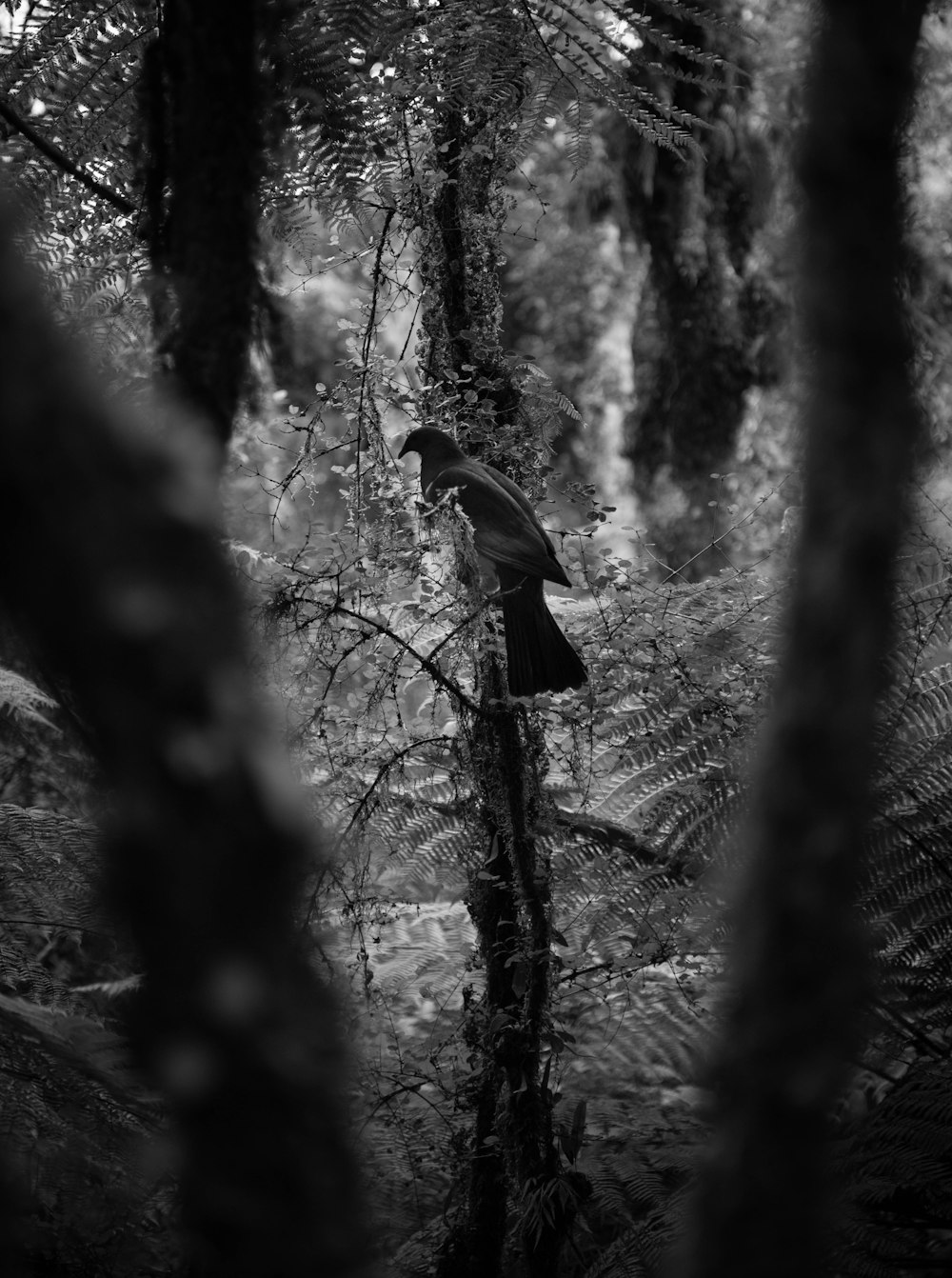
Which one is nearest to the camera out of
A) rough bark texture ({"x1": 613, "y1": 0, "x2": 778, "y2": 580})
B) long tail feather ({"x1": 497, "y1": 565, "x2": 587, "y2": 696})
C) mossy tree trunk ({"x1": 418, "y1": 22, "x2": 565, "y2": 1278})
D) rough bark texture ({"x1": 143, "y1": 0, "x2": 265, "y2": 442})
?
rough bark texture ({"x1": 143, "y1": 0, "x2": 265, "y2": 442})

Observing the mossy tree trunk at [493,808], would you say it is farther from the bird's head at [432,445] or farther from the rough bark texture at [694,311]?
the rough bark texture at [694,311]

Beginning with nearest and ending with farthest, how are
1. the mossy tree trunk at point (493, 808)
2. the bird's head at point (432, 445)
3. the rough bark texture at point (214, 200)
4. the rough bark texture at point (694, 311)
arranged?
the rough bark texture at point (214, 200) < the mossy tree trunk at point (493, 808) < the bird's head at point (432, 445) < the rough bark texture at point (694, 311)

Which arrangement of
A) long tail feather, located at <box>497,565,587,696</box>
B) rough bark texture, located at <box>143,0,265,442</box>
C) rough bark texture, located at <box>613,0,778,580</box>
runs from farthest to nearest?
rough bark texture, located at <box>613,0,778,580</box>
long tail feather, located at <box>497,565,587,696</box>
rough bark texture, located at <box>143,0,265,442</box>

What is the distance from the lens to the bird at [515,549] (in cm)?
250

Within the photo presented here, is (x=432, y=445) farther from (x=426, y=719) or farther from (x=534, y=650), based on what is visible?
(x=426, y=719)

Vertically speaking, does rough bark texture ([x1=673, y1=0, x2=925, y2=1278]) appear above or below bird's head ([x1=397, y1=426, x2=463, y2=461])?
below

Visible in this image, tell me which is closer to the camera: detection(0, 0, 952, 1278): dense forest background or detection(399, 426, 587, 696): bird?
detection(0, 0, 952, 1278): dense forest background

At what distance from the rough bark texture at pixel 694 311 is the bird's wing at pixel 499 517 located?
5116 millimetres

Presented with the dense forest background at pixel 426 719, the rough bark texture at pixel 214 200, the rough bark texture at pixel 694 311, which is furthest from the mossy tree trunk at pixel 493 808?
the rough bark texture at pixel 694 311

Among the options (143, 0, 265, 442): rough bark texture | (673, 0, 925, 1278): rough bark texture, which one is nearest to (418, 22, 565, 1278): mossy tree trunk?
(143, 0, 265, 442): rough bark texture

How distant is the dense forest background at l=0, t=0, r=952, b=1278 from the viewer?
615 millimetres

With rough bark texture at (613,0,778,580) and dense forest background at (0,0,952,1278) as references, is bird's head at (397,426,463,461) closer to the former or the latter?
dense forest background at (0,0,952,1278)

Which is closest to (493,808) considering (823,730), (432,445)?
(432,445)

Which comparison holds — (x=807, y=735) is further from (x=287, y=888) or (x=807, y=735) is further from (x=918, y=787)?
(x=918, y=787)
